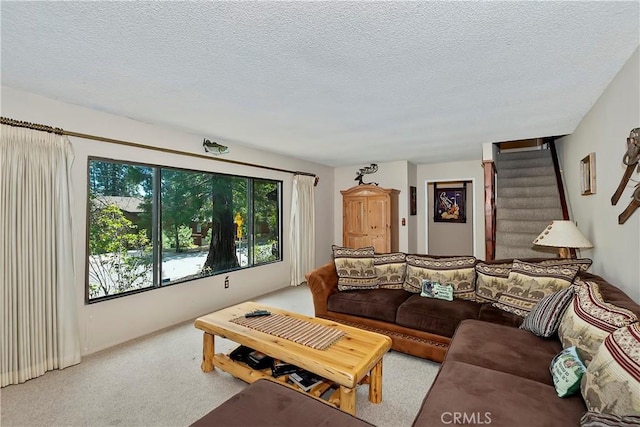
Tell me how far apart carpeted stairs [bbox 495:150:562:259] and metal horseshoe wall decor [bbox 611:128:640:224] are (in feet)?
8.76

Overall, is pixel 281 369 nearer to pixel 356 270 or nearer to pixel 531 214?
pixel 356 270

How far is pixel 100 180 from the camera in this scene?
2939 millimetres

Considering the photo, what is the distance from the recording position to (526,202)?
5.12m

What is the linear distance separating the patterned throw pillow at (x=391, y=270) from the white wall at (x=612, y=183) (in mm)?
1701

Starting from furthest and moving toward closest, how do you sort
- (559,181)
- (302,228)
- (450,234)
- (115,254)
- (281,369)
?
(450,234), (302,228), (559,181), (115,254), (281,369)

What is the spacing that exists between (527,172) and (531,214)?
111cm

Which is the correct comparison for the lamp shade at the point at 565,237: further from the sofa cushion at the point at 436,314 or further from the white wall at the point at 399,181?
the white wall at the point at 399,181

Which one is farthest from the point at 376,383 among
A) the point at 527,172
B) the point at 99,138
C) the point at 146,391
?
the point at 527,172

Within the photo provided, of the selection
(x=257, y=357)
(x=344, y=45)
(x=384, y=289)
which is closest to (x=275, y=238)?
(x=384, y=289)

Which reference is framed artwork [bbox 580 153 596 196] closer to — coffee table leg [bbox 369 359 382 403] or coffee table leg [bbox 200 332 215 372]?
coffee table leg [bbox 369 359 382 403]

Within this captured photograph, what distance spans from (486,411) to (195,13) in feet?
7.45

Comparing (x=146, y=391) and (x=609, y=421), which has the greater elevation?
(x=609, y=421)

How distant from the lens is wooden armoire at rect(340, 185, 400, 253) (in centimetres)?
551

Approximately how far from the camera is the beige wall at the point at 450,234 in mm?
6902
